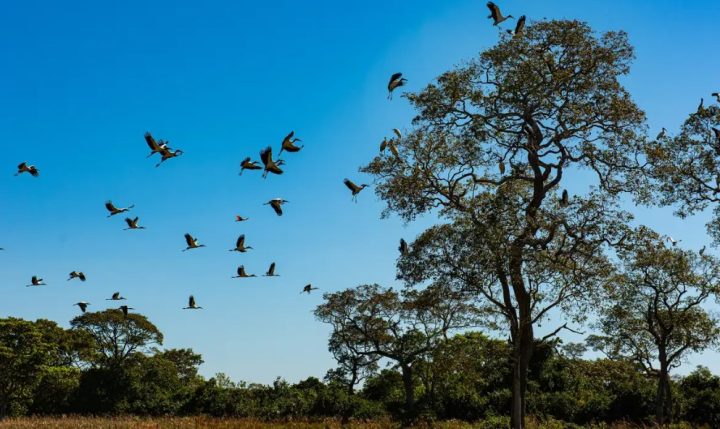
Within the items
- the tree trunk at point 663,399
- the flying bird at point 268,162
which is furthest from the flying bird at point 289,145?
the tree trunk at point 663,399

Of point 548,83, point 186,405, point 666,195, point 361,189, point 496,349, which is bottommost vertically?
point 186,405

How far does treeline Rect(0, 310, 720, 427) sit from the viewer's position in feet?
108

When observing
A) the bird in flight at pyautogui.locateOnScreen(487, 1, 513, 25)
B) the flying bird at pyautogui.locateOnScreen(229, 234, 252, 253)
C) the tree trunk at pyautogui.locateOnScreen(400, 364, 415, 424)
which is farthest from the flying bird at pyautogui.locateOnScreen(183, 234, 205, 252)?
the tree trunk at pyautogui.locateOnScreen(400, 364, 415, 424)

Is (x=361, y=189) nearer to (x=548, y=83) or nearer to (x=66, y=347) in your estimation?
(x=548, y=83)

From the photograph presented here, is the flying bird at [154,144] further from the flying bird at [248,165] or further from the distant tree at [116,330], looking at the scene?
the distant tree at [116,330]

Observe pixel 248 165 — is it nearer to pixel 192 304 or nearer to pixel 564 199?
pixel 192 304

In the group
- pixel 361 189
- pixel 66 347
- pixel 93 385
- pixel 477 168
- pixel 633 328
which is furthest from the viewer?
pixel 66 347

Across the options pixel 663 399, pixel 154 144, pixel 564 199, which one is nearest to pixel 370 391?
pixel 663 399

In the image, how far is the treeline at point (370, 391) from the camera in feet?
108

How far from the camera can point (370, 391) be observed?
42.5 m

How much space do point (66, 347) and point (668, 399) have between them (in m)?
44.0

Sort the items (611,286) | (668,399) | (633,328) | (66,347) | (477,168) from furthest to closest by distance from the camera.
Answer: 1. (66,347)
2. (633,328)
3. (668,399)
4. (477,168)
5. (611,286)

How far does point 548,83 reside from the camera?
23.2 metres

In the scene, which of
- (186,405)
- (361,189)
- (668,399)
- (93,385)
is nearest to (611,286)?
(361,189)
